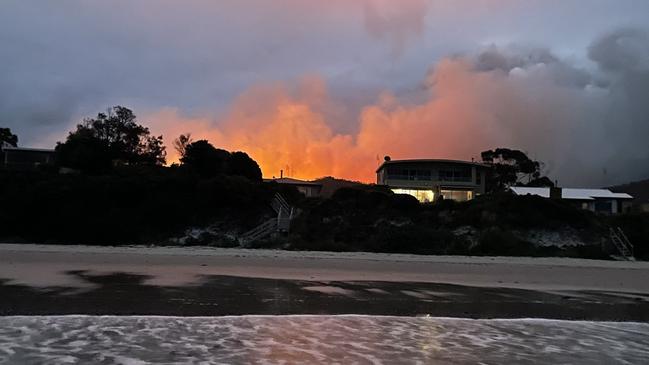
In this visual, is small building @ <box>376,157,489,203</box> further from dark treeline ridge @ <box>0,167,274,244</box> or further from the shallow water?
the shallow water

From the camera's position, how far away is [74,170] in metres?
51.5

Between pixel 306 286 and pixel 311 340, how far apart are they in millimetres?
5928

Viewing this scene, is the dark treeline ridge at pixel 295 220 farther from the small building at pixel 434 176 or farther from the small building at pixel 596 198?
the small building at pixel 434 176

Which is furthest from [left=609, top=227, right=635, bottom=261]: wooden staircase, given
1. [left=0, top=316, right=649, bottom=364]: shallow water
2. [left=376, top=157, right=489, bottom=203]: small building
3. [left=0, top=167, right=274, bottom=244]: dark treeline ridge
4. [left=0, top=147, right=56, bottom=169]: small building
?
[left=0, top=147, right=56, bottom=169]: small building

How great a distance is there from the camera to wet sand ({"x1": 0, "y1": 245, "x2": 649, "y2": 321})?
36.5 ft

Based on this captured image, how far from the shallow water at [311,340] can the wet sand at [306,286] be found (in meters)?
0.86

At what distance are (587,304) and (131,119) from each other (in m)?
59.5

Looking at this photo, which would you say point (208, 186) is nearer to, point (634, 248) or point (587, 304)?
point (634, 248)

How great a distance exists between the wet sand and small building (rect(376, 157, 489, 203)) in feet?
136

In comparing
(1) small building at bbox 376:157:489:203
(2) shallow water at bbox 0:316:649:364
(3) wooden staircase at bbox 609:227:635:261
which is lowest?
(2) shallow water at bbox 0:316:649:364

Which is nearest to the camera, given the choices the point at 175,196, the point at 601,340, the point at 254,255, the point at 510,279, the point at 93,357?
the point at 93,357

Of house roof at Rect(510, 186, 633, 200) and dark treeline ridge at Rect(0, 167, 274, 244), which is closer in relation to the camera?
dark treeline ridge at Rect(0, 167, 274, 244)

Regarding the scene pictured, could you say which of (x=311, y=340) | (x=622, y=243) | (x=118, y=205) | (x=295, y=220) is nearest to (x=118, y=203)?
(x=118, y=205)

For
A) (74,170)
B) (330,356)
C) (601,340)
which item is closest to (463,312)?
(601,340)
